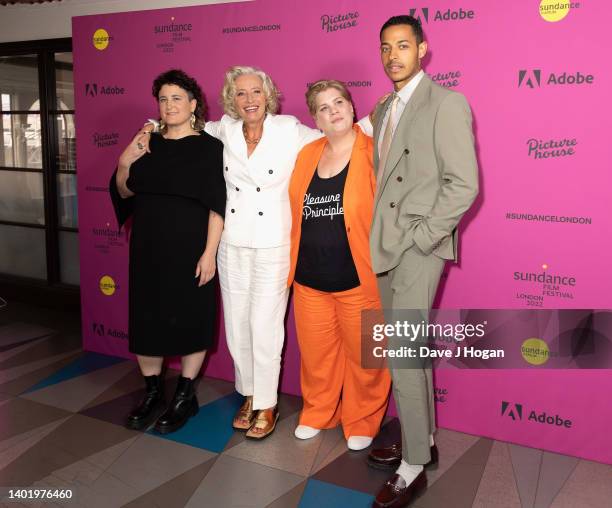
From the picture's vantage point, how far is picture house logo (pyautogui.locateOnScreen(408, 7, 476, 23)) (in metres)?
2.61

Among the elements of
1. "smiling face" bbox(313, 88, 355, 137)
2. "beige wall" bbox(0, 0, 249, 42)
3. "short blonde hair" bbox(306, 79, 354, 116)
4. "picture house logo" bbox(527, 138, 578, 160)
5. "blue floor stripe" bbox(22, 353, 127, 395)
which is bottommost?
"blue floor stripe" bbox(22, 353, 127, 395)

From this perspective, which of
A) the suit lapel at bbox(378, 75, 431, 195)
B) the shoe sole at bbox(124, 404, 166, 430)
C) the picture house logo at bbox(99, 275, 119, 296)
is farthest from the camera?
the picture house logo at bbox(99, 275, 119, 296)

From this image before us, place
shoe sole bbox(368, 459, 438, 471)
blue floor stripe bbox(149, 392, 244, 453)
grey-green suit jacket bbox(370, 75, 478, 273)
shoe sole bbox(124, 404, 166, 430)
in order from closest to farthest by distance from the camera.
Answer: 1. grey-green suit jacket bbox(370, 75, 478, 273)
2. shoe sole bbox(368, 459, 438, 471)
3. blue floor stripe bbox(149, 392, 244, 453)
4. shoe sole bbox(124, 404, 166, 430)

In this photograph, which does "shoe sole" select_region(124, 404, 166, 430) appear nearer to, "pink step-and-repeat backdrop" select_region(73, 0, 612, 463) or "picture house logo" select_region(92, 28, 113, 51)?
"pink step-and-repeat backdrop" select_region(73, 0, 612, 463)

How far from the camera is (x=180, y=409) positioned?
9.76ft

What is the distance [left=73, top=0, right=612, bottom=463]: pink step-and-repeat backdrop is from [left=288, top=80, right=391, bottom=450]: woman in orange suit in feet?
1.43

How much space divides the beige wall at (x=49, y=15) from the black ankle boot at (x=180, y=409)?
7.93 feet

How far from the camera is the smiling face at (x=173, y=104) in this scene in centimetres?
278

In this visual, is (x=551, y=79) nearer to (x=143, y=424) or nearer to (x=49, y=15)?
(x=143, y=424)

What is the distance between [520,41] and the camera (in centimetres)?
253

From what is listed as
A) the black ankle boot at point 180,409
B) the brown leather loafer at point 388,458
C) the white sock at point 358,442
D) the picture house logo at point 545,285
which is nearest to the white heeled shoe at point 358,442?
the white sock at point 358,442

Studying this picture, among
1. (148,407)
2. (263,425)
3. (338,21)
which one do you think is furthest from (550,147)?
(148,407)

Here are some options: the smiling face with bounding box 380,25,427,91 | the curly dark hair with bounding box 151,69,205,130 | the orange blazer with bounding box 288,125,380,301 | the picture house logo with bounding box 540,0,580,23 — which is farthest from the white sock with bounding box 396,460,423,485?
the picture house logo with bounding box 540,0,580,23

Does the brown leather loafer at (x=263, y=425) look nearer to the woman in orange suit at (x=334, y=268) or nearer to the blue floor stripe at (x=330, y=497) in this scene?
the woman in orange suit at (x=334, y=268)
